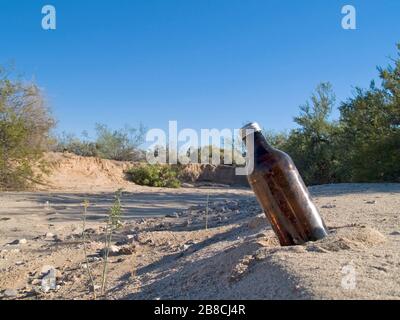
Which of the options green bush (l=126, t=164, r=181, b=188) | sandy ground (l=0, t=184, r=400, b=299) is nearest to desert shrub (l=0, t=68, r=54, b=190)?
green bush (l=126, t=164, r=181, b=188)

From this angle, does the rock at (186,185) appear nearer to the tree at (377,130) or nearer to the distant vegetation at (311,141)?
the distant vegetation at (311,141)

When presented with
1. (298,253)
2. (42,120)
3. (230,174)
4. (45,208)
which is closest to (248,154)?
(298,253)

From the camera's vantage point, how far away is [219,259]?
2.98 metres

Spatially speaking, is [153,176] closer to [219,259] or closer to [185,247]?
[185,247]

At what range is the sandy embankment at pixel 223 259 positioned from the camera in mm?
2029

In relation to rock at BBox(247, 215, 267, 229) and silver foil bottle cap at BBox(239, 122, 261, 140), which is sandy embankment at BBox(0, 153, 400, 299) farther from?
silver foil bottle cap at BBox(239, 122, 261, 140)

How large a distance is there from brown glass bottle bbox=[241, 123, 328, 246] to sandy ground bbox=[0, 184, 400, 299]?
0.13 m

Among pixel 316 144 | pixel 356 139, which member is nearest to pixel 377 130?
pixel 356 139

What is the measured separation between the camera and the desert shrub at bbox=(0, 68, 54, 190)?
15.3 metres

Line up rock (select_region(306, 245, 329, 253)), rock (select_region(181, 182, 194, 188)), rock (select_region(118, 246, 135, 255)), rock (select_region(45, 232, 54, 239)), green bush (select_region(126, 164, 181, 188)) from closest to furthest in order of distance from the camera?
rock (select_region(306, 245, 329, 253)) < rock (select_region(118, 246, 135, 255)) < rock (select_region(45, 232, 54, 239)) < green bush (select_region(126, 164, 181, 188)) < rock (select_region(181, 182, 194, 188))

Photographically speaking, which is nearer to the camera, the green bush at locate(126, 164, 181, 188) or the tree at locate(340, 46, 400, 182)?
the tree at locate(340, 46, 400, 182)

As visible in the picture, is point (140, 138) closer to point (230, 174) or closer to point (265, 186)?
point (230, 174)

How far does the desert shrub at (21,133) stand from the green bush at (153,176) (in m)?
5.52

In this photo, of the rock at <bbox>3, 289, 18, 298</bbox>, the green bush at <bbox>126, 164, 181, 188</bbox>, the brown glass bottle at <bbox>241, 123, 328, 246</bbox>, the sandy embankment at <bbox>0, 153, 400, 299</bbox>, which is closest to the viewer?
the sandy embankment at <bbox>0, 153, 400, 299</bbox>
